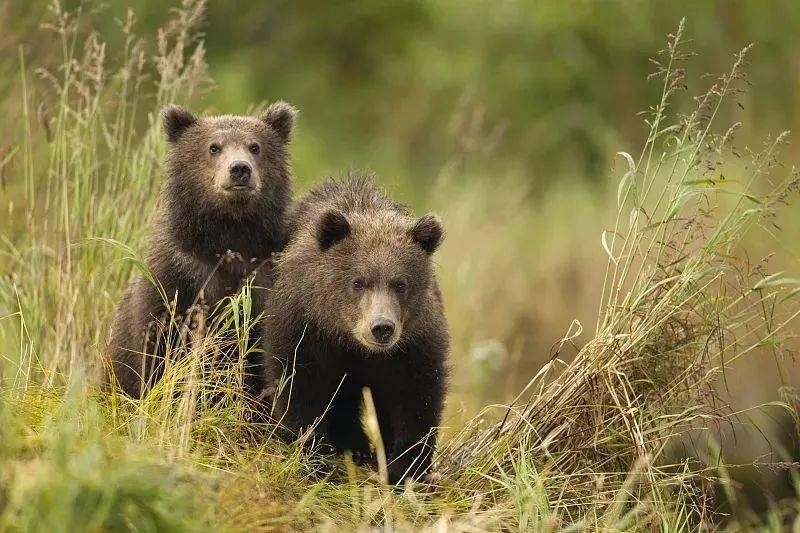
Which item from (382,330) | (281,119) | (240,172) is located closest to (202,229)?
(240,172)

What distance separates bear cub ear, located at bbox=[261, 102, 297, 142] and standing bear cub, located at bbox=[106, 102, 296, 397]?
125 millimetres

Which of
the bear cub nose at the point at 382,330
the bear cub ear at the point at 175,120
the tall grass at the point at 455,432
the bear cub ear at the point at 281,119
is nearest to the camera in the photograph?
the tall grass at the point at 455,432

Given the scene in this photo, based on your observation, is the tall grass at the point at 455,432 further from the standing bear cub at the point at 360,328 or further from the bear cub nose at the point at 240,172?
the bear cub nose at the point at 240,172

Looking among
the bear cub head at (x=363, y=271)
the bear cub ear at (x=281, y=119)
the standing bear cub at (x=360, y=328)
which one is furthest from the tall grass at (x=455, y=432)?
the bear cub ear at (x=281, y=119)

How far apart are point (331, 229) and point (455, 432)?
5.24 ft

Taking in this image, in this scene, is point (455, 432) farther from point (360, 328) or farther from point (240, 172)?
point (240, 172)

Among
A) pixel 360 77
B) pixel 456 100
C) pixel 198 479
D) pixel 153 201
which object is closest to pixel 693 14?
pixel 456 100

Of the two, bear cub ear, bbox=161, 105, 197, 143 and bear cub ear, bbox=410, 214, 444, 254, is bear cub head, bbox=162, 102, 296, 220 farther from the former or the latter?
bear cub ear, bbox=410, 214, 444, 254

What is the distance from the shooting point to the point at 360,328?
18.7 ft

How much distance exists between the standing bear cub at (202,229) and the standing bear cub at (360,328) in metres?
0.42

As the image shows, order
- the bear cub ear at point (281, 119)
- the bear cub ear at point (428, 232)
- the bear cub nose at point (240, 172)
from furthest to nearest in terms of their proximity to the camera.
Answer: the bear cub ear at point (281, 119) < the bear cub nose at point (240, 172) < the bear cub ear at point (428, 232)

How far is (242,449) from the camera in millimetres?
5660

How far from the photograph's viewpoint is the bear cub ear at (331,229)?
584 centimetres

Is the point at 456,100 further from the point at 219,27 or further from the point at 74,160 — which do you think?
the point at 74,160
